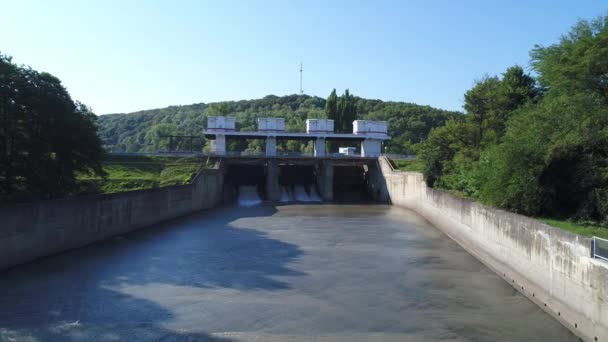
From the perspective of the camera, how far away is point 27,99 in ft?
75.4

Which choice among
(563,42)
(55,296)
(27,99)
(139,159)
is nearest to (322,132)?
(139,159)

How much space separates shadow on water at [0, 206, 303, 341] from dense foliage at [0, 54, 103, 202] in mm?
4072

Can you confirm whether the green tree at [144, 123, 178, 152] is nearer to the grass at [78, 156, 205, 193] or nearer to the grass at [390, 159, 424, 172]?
the grass at [78, 156, 205, 193]

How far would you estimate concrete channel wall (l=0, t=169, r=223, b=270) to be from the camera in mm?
18391

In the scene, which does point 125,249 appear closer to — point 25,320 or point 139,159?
point 25,320

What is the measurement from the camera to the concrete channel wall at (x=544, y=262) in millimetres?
11695

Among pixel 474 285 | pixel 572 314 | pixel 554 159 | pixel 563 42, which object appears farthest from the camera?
pixel 563 42

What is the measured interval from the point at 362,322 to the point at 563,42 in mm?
22861

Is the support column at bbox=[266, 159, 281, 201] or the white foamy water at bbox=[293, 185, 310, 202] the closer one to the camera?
the support column at bbox=[266, 159, 281, 201]

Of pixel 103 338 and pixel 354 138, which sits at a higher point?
pixel 354 138

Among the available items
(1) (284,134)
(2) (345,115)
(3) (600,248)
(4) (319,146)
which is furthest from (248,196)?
(3) (600,248)

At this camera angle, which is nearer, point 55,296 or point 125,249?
point 55,296

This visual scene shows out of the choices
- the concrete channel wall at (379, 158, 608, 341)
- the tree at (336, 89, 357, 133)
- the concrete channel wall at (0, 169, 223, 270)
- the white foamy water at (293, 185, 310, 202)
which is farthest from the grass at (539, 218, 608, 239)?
the tree at (336, 89, 357, 133)

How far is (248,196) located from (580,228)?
43229 millimetres
